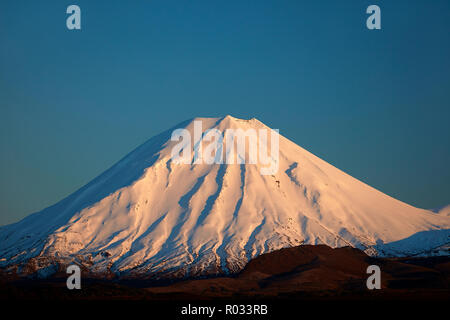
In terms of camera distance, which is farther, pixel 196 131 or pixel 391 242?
pixel 196 131

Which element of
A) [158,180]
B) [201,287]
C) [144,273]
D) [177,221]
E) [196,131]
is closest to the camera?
[201,287]

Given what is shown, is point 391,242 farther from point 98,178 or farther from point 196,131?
point 98,178

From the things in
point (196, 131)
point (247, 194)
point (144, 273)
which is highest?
point (196, 131)

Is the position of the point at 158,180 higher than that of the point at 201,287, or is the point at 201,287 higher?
the point at 158,180
